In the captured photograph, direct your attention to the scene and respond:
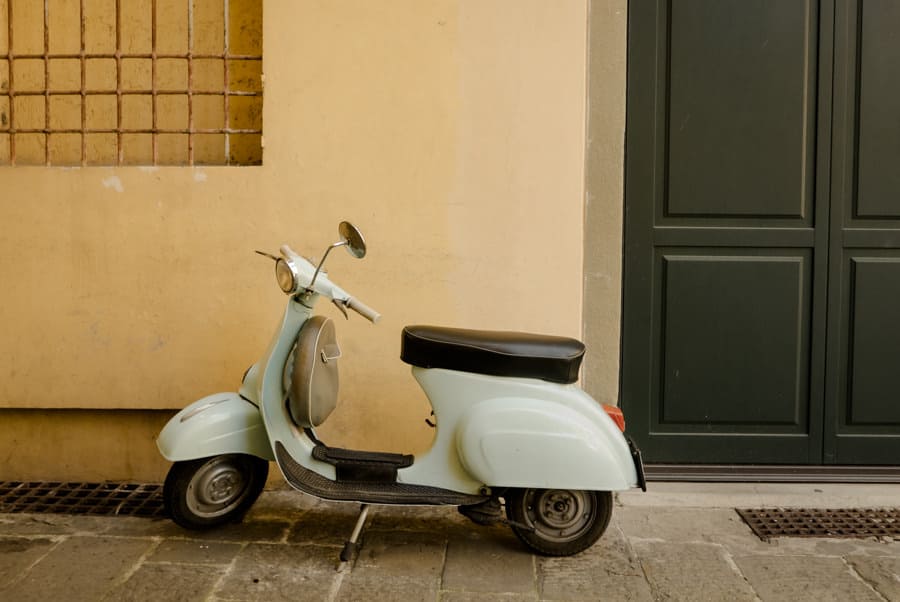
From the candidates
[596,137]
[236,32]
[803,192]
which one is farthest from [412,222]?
[803,192]

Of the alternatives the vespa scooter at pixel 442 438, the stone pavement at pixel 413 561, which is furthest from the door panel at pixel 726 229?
the vespa scooter at pixel 442 438

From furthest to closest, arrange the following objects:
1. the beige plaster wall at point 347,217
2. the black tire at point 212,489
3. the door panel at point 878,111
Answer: the door panel at point 878,111
the beige plaster wall at point 347,217
the black tire at point 212,489

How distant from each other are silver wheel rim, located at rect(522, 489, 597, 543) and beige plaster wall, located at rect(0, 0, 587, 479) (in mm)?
976

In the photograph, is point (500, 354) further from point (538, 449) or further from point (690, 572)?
point (690, 572)

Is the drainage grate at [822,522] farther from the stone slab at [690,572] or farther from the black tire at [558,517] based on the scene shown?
the black tire at [558,517]

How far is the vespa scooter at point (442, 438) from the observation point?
3.19 meters

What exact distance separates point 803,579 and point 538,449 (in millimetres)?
1172

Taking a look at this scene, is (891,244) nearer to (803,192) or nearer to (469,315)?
(803,192)

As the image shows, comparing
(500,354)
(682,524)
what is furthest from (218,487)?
(682,524)

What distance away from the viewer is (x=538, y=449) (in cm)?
317

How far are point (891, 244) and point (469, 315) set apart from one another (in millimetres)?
2313

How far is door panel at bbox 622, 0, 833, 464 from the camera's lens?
4.23 meters

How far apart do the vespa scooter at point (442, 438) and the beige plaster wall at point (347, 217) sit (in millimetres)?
682

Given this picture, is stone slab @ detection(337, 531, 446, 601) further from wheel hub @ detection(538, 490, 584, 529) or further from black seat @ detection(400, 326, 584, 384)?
black seat @ detection(400, 326, 584, 384)
